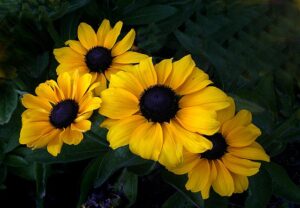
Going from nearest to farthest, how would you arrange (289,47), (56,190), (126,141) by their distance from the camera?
(126,141)
(289,47)
(56,190)

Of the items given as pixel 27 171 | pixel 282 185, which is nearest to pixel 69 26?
pixel 27 171

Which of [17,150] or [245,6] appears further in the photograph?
[17,150]

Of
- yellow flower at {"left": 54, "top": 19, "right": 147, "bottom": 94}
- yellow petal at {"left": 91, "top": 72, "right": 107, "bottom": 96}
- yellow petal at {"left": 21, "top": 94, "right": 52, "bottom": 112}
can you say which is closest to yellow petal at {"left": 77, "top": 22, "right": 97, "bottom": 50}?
yellow flower at {"left": 54, "top": 19, "right": 147, "bottom": 94}

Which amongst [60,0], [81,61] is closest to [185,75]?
[81,61]

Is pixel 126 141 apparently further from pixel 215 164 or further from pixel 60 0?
pixel 60 0

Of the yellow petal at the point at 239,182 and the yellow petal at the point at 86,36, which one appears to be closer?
the yellow petal at the point at 239,182

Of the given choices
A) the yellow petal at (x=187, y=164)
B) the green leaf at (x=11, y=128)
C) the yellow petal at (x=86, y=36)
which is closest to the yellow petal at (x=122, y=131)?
the yellow petal at (x=187, y=164)

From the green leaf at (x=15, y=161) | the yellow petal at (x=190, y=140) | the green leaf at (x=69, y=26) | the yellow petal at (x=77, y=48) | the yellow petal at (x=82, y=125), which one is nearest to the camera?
the yellow petal at (x=190, y=140)

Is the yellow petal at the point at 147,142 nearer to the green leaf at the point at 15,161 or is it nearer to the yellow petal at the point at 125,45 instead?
the yellow petal at the point at 125,45
